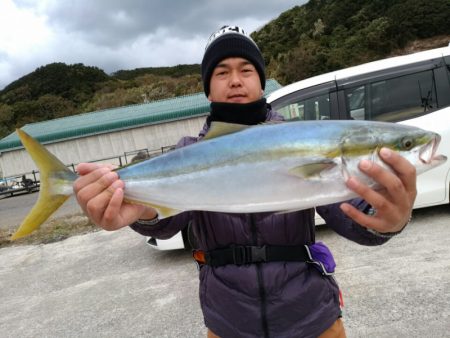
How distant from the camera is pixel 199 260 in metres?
1.94

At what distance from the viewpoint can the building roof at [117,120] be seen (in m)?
31.2

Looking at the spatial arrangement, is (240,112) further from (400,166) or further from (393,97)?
(393,97)

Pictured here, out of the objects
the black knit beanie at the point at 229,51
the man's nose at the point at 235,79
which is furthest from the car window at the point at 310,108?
the man's nose at the point at 235,79

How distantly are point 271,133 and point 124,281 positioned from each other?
432cm

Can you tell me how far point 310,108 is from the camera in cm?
554

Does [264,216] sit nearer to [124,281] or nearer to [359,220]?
[359,220]

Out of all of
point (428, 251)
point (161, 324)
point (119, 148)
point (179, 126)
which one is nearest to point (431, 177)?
point (428, 251)

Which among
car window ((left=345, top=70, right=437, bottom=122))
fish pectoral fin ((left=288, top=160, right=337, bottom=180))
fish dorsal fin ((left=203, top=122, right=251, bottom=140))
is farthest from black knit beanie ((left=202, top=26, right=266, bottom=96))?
car window ((left=345, top=70, right=437, bottom=122))

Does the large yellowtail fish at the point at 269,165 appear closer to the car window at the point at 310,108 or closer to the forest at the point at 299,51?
the car window at the point at 310,108

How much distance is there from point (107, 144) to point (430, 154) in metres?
32.1

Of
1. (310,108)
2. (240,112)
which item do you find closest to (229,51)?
(240,112)

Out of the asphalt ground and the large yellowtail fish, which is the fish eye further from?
the asphalt ground

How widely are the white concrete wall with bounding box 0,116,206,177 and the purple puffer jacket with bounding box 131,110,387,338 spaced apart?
2964 centimetres

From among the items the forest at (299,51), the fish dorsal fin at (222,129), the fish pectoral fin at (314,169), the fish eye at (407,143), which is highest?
the forest at (299,51)
